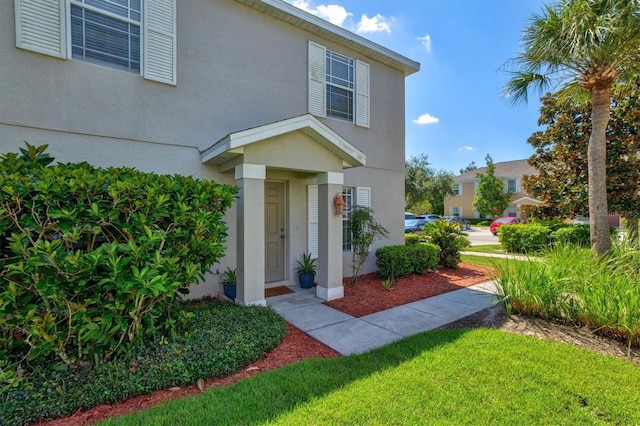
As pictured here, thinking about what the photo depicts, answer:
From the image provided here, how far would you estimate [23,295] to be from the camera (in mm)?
3137

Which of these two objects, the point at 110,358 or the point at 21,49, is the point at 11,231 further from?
the point at 21,49

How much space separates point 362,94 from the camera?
8.98 m

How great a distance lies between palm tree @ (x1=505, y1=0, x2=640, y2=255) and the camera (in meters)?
6.14

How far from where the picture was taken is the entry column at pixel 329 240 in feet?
22.1

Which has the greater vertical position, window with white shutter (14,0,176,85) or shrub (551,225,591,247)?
window with white shutter (14,0,176,85)

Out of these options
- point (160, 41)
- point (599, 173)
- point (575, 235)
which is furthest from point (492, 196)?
point (160, 41)

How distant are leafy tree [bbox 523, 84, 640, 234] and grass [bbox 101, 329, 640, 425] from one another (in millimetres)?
10015

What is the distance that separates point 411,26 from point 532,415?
34.3ft

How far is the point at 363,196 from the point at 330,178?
8.32ft

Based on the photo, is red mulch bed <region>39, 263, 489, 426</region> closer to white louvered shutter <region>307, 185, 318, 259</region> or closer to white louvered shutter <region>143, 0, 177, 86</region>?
white louvered shutter <region>307, 185, 318, 259</region>

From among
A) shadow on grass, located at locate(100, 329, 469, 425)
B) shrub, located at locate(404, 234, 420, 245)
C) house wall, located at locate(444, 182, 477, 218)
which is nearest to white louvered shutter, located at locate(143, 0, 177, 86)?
shadow on grass, located at locate(100, 329, 469, 425)

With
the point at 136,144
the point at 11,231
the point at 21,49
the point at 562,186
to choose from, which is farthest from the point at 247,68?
the point at 562,186

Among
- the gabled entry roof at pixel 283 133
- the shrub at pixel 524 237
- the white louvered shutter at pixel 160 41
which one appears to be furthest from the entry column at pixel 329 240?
the shrub at pixel 524 237

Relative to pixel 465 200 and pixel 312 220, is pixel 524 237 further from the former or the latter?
pixel 465 200
